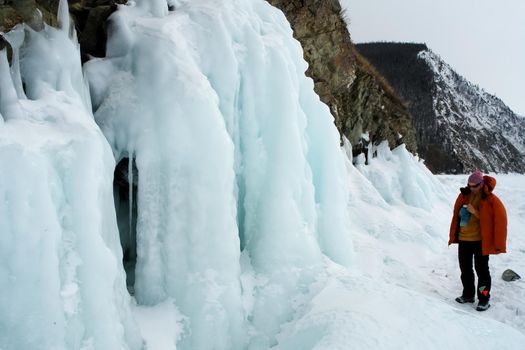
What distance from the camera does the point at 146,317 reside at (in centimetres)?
277

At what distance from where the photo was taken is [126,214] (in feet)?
11.7

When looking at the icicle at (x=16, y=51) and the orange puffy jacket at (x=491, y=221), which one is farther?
the orange puffy jacket at (x=491, y=221)

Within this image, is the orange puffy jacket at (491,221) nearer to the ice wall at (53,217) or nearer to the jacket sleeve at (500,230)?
the jacket sleeve at (500,230)

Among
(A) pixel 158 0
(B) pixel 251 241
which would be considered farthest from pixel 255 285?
(A) pixel 158 0

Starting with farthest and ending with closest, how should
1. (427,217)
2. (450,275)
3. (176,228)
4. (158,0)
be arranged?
(427,217), (450,275), (158,0), (176,228)

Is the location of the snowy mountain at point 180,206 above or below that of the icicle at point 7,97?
below

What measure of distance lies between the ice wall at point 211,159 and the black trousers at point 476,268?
165cm

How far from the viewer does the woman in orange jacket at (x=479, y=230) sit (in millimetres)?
4262

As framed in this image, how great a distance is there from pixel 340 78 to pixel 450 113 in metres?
40.8

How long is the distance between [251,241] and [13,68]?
207 cm

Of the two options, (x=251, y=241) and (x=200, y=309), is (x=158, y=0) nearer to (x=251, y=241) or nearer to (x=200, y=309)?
(x=251, y=241)

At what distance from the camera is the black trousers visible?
14.2 feet

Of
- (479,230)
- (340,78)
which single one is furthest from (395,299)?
(340,78)

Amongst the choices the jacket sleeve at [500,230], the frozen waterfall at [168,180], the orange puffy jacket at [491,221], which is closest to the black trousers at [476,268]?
the orange puffy jacket at [491,221]
